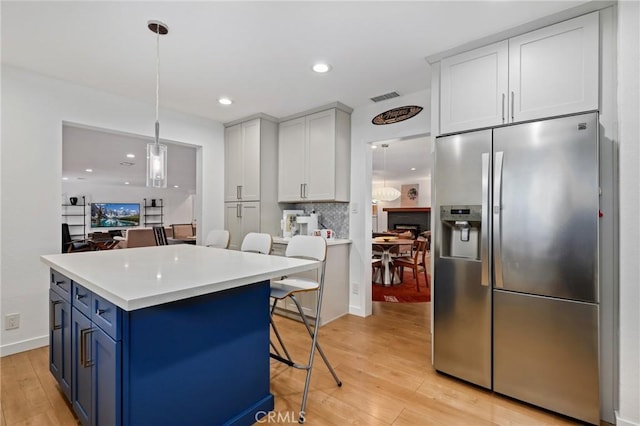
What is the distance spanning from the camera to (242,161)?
164 inches

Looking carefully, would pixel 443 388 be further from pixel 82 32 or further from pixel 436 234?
pixel 82 32

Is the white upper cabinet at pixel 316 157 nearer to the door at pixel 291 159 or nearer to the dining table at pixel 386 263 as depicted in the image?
the door at pixel 291 159

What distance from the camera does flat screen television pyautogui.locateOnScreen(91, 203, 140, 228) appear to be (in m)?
11.1

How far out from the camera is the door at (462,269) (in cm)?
210

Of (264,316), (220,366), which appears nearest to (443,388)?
(264,316)

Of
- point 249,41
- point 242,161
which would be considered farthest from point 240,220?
point 249,41

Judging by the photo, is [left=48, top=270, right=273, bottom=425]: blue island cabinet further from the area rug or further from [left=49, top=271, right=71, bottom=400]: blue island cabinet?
the area rug

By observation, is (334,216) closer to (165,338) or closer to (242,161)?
(242,161)

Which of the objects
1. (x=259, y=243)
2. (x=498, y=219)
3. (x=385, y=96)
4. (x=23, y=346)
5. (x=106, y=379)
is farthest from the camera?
(x=385, y=96)

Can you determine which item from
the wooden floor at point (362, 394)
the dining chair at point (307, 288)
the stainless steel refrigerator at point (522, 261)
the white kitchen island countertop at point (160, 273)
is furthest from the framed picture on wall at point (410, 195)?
the white kitchen island countertop at point (160, 273)

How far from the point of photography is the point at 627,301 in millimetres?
1697

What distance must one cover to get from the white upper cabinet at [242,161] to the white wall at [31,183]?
4.89 feet

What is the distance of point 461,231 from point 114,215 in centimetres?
1265

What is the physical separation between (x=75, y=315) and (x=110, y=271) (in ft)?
1.32
